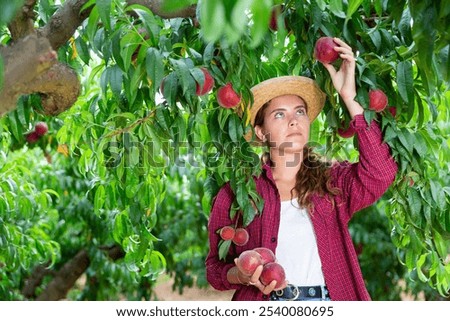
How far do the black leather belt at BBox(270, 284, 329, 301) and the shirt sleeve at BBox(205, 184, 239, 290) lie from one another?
0.16 meters

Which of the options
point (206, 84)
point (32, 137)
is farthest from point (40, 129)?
point (206, 84)

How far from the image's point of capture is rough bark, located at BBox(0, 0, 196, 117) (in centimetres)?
96

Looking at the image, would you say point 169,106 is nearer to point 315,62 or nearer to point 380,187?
point 315,62

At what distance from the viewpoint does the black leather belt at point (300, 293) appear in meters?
1.72

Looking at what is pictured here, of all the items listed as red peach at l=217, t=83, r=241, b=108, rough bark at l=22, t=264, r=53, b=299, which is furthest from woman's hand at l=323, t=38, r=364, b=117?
rough bark at l=22, t=264, r=53, b=299

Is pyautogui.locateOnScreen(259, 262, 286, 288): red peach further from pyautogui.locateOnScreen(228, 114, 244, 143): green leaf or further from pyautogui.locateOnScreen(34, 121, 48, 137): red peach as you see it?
pyautogui.locateOnScreen(34, 121, 48, 137): red peach

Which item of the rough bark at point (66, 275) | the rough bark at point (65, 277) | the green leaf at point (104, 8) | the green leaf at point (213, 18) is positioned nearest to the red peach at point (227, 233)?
the green leaf at point (104, 8)

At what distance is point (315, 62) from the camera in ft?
5.85

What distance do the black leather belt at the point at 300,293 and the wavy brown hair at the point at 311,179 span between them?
202 millimetres

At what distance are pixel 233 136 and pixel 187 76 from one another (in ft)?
0.84

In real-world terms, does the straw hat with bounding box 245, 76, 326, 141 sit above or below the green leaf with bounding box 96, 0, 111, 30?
below

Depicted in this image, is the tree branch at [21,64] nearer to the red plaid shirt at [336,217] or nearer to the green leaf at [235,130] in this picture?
the green leaf at [235,130]

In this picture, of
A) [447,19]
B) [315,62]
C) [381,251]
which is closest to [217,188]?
[315,62]

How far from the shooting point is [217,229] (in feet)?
6.11
